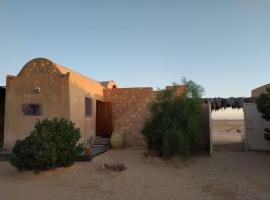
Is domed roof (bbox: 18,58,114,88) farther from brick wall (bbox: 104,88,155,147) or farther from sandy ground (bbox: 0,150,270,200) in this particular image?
sandy ground (bbox: 0,150,270,200)

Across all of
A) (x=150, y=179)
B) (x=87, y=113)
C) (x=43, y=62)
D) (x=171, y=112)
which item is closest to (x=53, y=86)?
(x=43, y=62)

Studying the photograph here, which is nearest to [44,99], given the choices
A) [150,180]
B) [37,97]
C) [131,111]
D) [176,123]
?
[37,97]

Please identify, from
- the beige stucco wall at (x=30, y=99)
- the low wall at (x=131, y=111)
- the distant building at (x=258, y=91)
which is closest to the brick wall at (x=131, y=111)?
the low wall at (x=131, y=111)

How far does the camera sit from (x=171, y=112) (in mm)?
10125

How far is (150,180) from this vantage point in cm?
770

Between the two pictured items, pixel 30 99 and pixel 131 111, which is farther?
pixel 131 111

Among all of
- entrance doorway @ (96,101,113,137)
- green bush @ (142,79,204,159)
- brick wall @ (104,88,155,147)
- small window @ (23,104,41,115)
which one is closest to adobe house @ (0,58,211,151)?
small window @ (23,104,41,115)

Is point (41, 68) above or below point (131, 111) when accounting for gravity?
above

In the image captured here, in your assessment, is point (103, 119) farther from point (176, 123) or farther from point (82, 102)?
point (176, 123)

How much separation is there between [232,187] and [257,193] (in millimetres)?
671

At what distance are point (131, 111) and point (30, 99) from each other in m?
4.90

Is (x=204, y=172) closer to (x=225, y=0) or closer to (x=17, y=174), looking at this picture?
(x=17, y=174)

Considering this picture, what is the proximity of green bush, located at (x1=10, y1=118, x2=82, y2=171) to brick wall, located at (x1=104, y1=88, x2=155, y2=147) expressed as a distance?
4.78 metres

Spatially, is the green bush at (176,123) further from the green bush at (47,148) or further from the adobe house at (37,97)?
the adobe house at (37,97)
